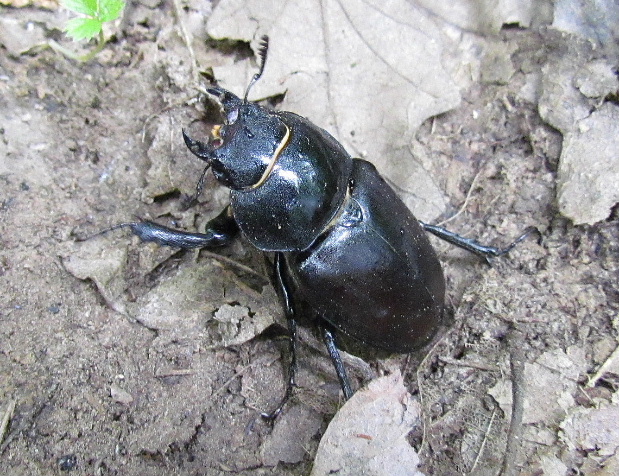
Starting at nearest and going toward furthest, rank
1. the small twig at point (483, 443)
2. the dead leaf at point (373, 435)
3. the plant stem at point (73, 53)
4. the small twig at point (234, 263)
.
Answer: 1. the dead leaf at point (373, 435)
2. the small twig at point (483, 443)
3. the small twig at point (234, 263)
4. the plant stem at point (73, 53)

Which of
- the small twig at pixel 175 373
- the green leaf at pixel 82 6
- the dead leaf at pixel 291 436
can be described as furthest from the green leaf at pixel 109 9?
the dead leaf at pixel 291 436

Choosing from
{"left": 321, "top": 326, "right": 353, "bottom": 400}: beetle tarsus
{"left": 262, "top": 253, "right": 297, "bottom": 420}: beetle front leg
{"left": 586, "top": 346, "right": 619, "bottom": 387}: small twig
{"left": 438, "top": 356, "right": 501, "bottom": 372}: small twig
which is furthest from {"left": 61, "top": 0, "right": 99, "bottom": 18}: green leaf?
{"left": 586, "top": 346, "right": 619, "bottom": 387}: small twig

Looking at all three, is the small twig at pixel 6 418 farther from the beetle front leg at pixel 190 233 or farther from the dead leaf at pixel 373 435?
the dead leaf at pixel 373 435

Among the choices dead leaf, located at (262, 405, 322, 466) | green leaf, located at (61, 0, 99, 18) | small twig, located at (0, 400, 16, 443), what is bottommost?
small twig, located at (0, 400, 16, 443)

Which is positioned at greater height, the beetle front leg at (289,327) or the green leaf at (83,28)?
the green leaf at (83,28)

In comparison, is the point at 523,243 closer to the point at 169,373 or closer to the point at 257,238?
the point at 257,238

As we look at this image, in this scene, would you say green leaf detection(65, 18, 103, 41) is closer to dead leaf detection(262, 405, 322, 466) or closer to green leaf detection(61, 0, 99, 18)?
green leaf detection(61, 0, 99, 18)
